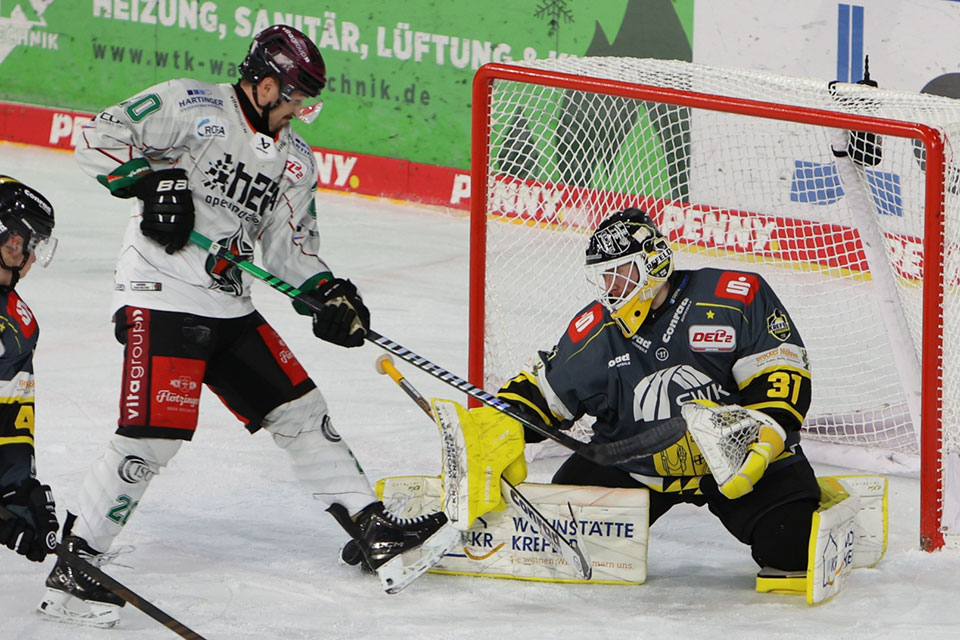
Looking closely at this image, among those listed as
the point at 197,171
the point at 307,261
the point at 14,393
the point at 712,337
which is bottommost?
the point at 14,393

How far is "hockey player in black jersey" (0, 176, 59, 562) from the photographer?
118 inches

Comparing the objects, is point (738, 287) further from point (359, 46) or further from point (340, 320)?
point (359, 46)

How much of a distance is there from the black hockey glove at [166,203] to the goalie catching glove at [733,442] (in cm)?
117

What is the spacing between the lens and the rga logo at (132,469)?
10.5 ft

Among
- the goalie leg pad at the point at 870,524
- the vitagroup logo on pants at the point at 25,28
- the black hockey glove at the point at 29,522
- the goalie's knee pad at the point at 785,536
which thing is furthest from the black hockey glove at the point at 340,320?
the vitagroup logo on pants at the point at 25,28

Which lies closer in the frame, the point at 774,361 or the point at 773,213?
the point at 774,361

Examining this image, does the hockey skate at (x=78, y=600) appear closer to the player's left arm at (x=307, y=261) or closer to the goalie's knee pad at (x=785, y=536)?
the player's left arm at (x=307, y=261)

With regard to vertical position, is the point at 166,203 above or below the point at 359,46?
below

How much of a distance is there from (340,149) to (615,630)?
5.30 meters

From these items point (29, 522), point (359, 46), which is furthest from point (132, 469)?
point (359, 46)

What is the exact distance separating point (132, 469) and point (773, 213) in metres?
2.93

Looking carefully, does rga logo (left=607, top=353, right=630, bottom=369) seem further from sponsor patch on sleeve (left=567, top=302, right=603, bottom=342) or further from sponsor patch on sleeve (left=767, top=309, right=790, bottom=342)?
sponsor patch on sleeve (left=767, top=309, right=790, bottom=342)

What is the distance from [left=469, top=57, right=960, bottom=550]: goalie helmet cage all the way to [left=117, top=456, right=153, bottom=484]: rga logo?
120 cm

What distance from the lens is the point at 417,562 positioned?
3.38 m
